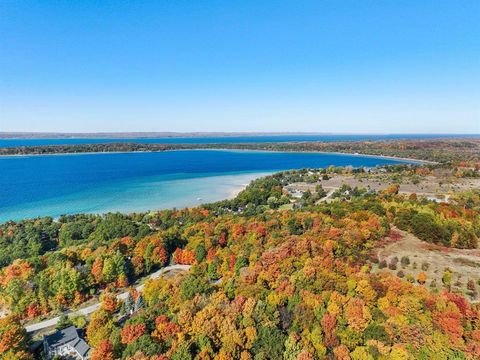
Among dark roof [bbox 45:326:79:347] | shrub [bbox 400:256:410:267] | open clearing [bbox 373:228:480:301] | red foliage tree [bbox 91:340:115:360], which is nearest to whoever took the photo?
red foliage tree [bbox 91:340:115:360]

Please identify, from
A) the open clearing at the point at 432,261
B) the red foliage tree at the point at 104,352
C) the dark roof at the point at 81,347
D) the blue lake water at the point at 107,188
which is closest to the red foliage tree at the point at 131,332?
the red foliage tree at the point at 104,352

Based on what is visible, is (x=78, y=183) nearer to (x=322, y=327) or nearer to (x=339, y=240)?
(x=339, y=240)

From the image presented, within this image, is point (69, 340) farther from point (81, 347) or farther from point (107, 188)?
point (107, 188)

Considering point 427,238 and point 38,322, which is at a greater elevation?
point 427,238

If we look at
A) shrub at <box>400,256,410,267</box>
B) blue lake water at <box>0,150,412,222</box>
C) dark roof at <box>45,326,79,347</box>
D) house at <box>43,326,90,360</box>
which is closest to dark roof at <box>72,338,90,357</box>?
house at <box>43,326,90,360</box>

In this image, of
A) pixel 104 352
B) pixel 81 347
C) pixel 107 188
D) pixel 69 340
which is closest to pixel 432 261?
pixel 104 352

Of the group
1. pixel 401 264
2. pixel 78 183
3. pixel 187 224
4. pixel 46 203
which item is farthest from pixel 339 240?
pixel 78 183

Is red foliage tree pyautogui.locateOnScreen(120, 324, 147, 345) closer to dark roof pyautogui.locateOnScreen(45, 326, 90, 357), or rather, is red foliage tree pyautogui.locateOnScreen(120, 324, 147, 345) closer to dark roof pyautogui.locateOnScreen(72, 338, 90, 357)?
dark roof pyautogui.locateOnScreen(72, 338, 90, 357)
